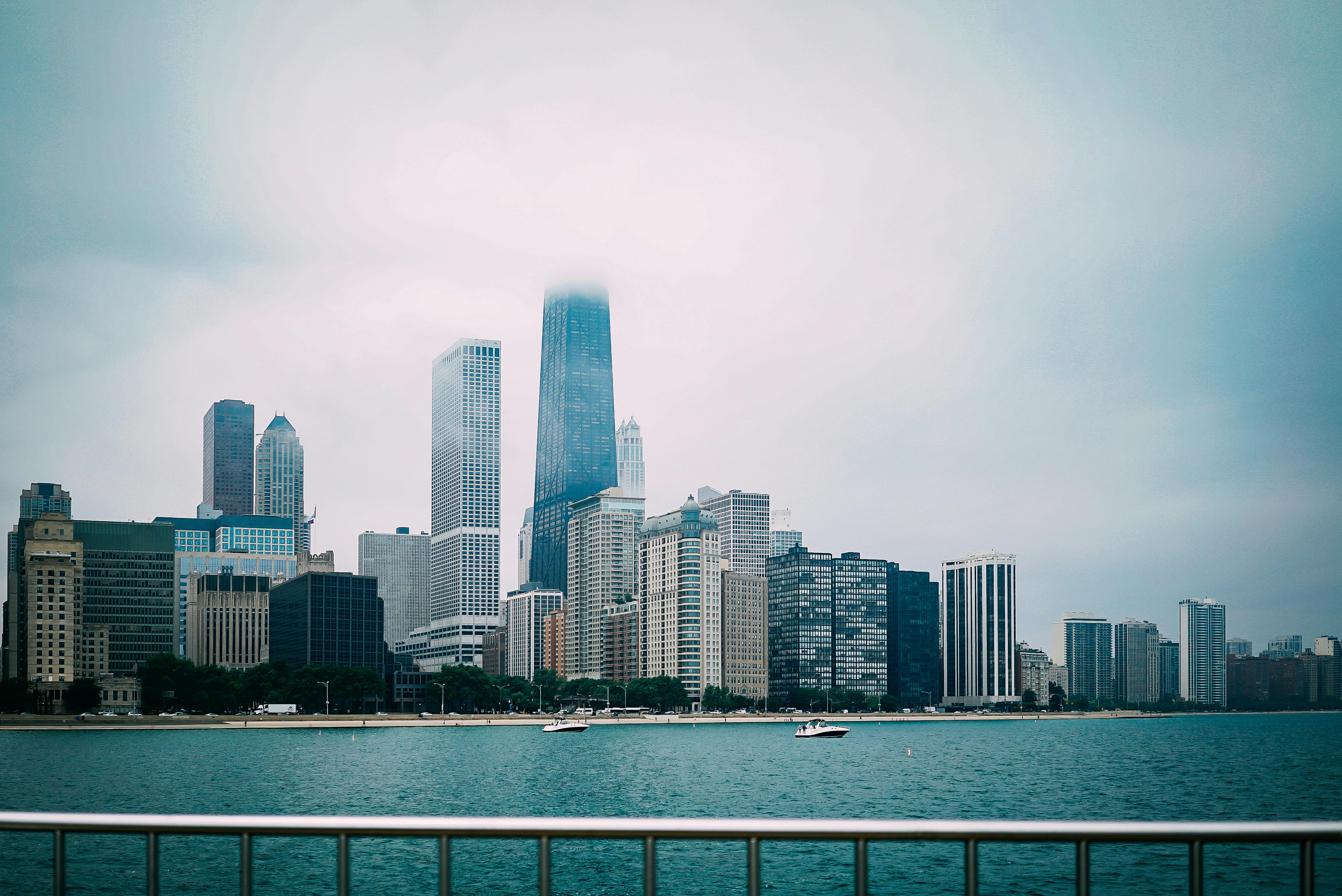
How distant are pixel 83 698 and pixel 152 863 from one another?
212m

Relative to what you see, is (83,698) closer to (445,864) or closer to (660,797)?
(660,797)

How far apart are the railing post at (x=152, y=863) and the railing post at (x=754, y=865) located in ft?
13.0

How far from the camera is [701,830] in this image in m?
7.28

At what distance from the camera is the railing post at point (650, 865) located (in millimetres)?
7457

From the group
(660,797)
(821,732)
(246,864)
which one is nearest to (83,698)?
(821,732)

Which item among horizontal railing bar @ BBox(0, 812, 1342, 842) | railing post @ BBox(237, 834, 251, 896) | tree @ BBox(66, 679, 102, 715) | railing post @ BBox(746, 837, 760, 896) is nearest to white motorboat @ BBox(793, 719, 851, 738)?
tree @ BBox(66, 679, 102, 715)

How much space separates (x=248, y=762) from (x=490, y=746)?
3609 centimetres

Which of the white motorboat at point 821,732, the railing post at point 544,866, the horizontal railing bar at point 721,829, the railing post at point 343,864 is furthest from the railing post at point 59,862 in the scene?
the white motorboat at point 821,732

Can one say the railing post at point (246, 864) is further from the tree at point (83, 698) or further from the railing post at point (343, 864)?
the tree at point (83, 698)

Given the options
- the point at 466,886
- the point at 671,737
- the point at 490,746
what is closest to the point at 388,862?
the point at 466,886

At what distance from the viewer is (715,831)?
23.9ft

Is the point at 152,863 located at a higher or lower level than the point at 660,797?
higher

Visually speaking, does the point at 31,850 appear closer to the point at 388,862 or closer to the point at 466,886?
the point at 388,862

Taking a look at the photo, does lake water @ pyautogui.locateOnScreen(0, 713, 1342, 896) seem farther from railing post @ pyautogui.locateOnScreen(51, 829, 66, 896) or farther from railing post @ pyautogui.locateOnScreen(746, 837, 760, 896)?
railing post @ pyautogui.locateOnScreen(746, 837, 760, 896)
